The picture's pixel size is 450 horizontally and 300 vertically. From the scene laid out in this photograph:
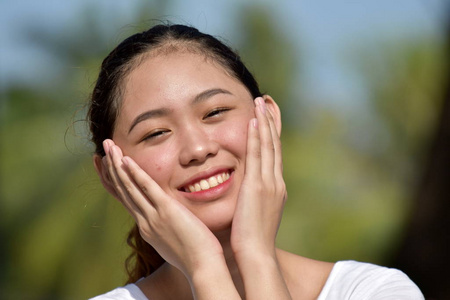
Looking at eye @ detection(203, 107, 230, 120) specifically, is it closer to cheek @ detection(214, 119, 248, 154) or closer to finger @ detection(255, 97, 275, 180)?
cheek @ detection(214, 119, 248, 154)

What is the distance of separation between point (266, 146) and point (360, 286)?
0.75m

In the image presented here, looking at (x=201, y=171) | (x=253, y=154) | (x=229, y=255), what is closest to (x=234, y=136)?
(x=253, y=154)

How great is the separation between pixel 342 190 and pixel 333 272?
7.62 metres

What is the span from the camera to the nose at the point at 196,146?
8.52 ft

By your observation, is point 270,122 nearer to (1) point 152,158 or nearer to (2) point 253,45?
(1) point 152,158

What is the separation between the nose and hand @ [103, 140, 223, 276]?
19cm

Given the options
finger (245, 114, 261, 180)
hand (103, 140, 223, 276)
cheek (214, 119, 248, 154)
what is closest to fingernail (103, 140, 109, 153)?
A: hand (103, 140, 223, 276)

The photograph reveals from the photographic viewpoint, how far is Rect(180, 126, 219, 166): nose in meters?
2.60

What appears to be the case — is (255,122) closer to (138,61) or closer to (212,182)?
(212,182)

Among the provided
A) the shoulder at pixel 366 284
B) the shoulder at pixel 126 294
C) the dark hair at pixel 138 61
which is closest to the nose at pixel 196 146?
the dark hair at pixel 138 61

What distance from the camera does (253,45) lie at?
1070 cm

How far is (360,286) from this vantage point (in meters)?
2.90

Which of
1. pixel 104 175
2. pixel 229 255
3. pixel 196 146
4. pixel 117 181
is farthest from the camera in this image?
pixel 104 175

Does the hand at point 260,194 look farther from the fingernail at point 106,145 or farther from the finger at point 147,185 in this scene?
the fingernail at point 106,145
